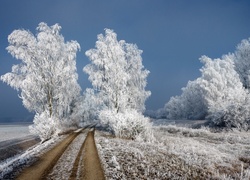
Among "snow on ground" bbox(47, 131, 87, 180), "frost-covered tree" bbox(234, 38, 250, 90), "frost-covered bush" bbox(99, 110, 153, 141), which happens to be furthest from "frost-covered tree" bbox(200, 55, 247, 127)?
"snow on ground" bbox(47, 131, 87, 180)

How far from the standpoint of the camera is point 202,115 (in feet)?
242

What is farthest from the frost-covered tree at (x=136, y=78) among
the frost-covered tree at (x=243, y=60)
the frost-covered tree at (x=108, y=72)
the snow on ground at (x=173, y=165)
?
the frost-covered tree at (x=243, y=60)

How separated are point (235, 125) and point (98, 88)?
23233mm

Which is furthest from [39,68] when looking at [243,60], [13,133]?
[243,60]

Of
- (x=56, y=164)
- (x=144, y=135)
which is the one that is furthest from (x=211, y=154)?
(x=56, y=164)

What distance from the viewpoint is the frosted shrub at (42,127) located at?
27.3 meters

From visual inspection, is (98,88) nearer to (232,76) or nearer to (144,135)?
(144,135)

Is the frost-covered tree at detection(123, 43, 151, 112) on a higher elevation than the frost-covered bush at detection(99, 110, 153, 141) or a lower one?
higher

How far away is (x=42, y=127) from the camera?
90.0ft

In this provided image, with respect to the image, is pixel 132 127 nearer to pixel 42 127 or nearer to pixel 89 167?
pixel 42 127

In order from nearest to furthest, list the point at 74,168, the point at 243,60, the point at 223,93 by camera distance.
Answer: the point at 74,168 < the point at 223,93 < the point at 243,60

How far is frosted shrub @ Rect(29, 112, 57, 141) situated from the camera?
27312 mm

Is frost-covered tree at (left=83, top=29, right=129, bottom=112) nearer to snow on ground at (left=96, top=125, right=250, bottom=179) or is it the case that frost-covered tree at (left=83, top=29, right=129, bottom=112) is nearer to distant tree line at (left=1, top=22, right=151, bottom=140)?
distant tree line at (left=1, top=22, right=151, bottom=140)

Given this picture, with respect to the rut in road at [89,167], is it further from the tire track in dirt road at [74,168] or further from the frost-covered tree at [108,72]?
the frost-covered tree at [108,72]
